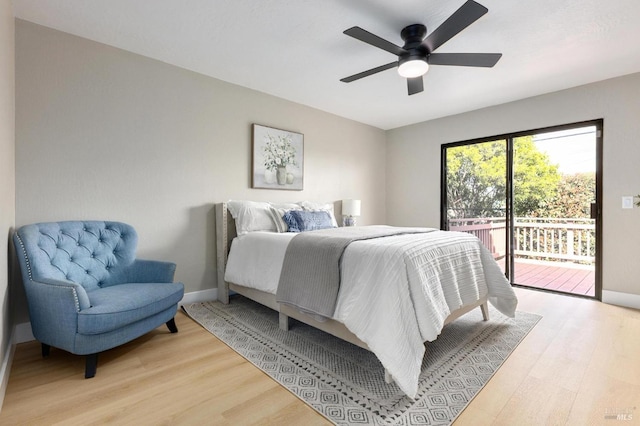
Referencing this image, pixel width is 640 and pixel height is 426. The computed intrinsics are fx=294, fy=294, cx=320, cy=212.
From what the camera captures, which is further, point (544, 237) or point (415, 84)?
point (544, 237)

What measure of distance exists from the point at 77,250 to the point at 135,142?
1062 mm

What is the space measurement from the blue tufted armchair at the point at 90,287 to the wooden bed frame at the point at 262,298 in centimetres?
69

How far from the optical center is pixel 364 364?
1880 millimetres

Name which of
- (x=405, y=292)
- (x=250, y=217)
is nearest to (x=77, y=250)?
(x=250, y=217)

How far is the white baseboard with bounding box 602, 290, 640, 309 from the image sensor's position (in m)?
3.04

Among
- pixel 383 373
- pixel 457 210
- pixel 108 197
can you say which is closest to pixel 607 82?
pixel 457 210

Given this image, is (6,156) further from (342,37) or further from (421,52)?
(421,52)

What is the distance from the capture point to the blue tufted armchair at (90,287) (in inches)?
67.1

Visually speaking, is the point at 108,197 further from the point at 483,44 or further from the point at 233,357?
the point at 483,44

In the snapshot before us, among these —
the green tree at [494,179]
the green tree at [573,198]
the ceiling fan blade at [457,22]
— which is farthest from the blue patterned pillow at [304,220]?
the green tree at [573,198]

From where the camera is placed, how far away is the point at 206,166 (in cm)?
314

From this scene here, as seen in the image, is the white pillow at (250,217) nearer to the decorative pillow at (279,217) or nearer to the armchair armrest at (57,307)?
the decorative pillow at (279,217)

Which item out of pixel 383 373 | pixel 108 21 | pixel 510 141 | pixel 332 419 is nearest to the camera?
pixel 332 419

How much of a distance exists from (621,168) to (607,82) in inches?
37.3
